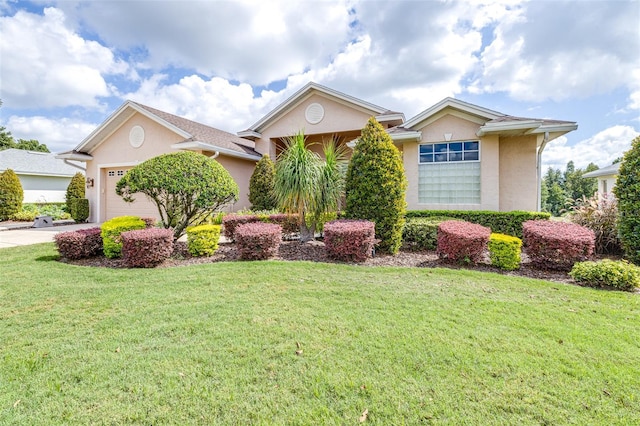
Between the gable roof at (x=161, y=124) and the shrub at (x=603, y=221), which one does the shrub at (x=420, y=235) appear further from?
the gable roof at (x=161, y=124)

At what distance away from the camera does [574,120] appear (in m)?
9.43

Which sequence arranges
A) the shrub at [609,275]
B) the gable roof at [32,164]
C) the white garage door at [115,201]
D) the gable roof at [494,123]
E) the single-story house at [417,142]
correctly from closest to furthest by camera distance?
1. the shrub at [609,275]
2. the gable roof at [494,123]
3. the single-story house at [417,142]
4. the white garage door at [115,201]
5. the gable roof at [32,164]

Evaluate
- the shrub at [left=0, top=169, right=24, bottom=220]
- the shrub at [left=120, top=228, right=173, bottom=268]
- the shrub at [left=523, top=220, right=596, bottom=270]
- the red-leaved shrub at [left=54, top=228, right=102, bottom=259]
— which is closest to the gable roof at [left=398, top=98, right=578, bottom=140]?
the shrub at [left=523, top=220, right=596, bottom=270]

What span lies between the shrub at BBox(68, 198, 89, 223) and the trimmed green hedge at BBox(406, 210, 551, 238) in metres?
17.7

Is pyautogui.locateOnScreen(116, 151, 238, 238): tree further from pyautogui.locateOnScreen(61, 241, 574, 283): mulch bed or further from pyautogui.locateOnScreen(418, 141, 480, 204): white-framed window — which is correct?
pyautogui.locateOnScreen(418, 141, 480, 204): white-framed window

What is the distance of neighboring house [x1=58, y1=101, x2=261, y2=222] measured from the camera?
44.9 ft

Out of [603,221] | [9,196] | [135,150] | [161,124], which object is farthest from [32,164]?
A: [603,221]

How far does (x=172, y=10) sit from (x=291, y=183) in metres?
6.72

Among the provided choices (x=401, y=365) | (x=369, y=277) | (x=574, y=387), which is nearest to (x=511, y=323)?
(x=574, y=387)

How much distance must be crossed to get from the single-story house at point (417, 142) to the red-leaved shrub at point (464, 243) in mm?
4455

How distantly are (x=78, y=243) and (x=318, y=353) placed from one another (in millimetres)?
7261

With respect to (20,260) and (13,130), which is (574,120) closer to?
(20,260)

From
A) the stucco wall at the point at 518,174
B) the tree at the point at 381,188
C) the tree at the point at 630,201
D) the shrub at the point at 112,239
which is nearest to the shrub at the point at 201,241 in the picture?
the shrub at the point at 112,239

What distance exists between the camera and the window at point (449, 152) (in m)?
10.4
